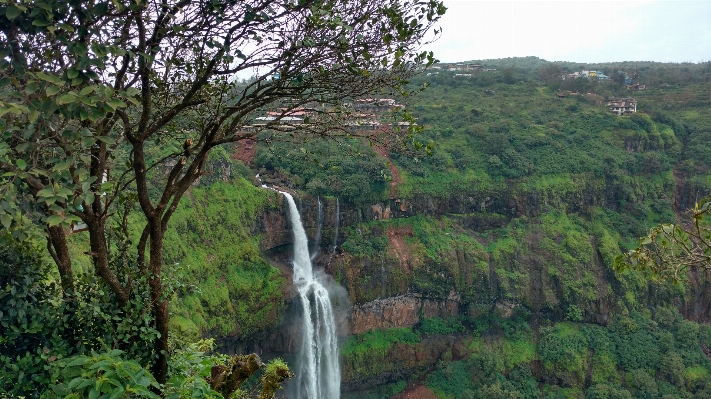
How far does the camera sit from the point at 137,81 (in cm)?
296

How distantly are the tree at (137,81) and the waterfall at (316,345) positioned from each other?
15009mm

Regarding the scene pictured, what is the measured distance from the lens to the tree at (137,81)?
1.93 meters

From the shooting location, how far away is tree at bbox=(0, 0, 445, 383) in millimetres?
1931

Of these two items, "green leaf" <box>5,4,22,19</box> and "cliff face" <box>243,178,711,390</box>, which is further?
"cliff face" <box>243,178,711,390</box>

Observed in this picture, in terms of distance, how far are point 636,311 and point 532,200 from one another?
6.66 m

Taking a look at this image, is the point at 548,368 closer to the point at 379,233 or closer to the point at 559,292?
the point at 559,292

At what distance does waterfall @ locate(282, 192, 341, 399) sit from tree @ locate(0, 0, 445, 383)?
1501 centimetres

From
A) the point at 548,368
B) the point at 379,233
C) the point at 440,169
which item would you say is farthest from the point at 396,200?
the point at 548,368

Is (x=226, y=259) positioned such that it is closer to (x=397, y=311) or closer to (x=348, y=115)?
(x=397, y=311)

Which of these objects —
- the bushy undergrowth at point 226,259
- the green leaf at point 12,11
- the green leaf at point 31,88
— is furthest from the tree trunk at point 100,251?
the bushy undergrowth at point 226,259

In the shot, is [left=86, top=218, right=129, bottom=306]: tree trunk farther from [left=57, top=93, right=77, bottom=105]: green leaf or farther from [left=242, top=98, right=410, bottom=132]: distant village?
[left=242, top=98, right=410, bottom=132]: distant village

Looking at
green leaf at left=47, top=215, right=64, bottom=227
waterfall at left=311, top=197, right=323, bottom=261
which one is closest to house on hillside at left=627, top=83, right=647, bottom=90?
waterfall at left=311, top=197, right=323, bottom=261

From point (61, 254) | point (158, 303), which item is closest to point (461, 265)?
point (158, 303)

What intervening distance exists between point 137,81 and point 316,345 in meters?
16.0
